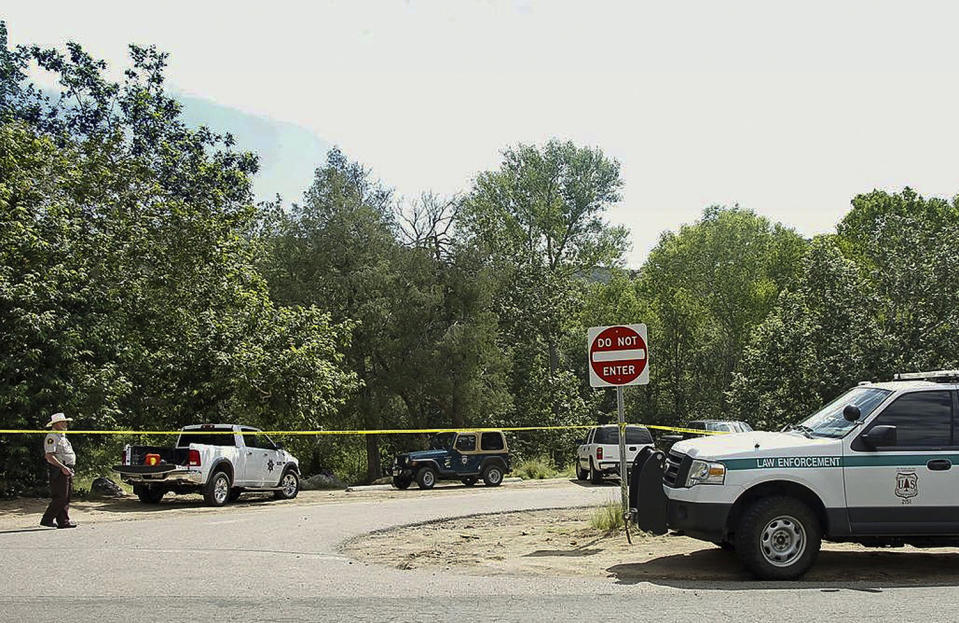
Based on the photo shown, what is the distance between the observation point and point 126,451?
19844 millimetres

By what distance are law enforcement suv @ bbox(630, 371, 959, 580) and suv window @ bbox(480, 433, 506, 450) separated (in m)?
18.7

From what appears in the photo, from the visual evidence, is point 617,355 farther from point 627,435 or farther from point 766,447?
point 627,435

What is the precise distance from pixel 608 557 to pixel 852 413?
→ 3264 millimetres

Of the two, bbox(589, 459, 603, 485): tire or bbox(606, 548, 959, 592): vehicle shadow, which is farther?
bbox(589, 459, 603, 485): tire

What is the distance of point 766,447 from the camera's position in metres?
9.65

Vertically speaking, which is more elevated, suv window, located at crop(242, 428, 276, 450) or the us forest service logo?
suv window, located at crop(242, 428, 276, 450)

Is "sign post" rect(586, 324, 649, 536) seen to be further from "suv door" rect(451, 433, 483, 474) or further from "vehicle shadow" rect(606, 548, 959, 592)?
"suv door" rect(451, 433, 483, 474)

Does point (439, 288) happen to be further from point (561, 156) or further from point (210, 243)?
point (561, 156)

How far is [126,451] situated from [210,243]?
721 cm

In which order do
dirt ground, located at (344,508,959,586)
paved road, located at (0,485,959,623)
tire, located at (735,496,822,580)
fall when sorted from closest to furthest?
paved road, located at (0,485,959,623) → tire, located at (735,496,822,580) → dirt ground, located at (344,508,959,586)

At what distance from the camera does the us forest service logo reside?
9492 mm

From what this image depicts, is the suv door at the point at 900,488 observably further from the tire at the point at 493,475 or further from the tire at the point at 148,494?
the tire at the point at 493,475

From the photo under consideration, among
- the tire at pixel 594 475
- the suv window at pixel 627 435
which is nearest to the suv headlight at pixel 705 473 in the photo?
the suv window at pixel 627 435

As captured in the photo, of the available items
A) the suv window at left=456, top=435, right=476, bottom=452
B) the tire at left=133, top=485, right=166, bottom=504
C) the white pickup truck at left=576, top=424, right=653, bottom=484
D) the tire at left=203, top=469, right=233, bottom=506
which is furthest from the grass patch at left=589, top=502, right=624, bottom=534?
the suv window at left=456, top=435, right=476, bottom=452
